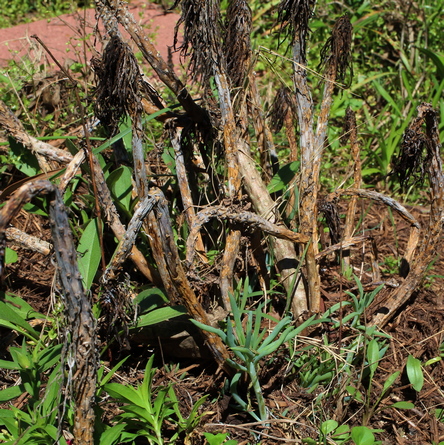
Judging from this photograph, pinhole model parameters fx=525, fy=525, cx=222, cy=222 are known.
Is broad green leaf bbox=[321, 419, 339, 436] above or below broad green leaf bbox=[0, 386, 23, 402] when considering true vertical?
below

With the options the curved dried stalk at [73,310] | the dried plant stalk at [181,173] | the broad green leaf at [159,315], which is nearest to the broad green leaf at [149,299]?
the broad green leaf at [159,315]

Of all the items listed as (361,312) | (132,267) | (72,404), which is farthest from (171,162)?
(72,404)

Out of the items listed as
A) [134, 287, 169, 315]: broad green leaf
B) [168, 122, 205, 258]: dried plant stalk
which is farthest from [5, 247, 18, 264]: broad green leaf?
[168, 122, 205, 258]: dried plant stalk

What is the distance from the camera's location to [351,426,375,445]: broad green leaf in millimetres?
1857

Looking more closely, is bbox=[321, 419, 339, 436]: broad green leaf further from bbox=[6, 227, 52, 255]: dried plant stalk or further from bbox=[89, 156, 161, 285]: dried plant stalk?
bbox=[6, 227, 52, 255]: dried plant stalk

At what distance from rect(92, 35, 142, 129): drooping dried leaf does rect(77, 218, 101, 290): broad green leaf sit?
28.1 inches

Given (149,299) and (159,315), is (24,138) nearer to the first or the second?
(149,299)

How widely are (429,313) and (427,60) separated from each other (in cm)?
271

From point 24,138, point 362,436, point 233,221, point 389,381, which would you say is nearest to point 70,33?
point 24,138

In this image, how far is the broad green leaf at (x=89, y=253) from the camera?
2303 mm

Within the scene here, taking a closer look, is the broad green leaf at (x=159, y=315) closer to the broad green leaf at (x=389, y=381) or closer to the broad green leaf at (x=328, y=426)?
the broad green leaf at (x=328, y=426)

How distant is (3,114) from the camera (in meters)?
2.70

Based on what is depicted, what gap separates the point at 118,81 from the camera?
1715 mm

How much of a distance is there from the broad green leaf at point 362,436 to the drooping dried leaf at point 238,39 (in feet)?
4.77
